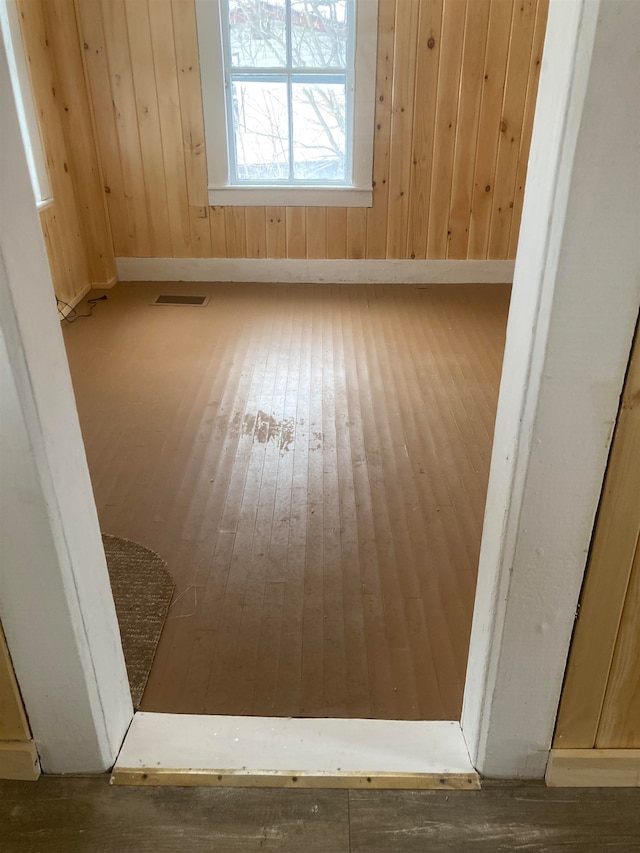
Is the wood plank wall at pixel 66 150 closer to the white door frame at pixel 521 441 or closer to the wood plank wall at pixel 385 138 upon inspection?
the wood plank wall at pixel 385 138

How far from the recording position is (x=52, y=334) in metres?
1.01

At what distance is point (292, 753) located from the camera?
1.35 meters

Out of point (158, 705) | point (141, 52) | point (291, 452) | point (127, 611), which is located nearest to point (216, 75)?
point (141, 52)

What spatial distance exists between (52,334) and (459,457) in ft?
6.15

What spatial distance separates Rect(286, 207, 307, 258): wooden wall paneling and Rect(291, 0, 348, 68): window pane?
2.76 feet

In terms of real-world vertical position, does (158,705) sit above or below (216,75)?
below

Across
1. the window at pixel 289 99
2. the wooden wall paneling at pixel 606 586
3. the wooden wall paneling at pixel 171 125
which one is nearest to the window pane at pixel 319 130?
the window at pixel 289 99

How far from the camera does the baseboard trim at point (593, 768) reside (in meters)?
1.26

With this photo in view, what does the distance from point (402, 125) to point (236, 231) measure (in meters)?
1.23

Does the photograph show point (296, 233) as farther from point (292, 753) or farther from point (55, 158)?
point (292, 753)

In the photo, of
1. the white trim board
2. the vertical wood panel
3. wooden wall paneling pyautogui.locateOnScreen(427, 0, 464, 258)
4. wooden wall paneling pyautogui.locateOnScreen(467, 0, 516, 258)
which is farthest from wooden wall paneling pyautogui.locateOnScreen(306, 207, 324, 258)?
the white trim board

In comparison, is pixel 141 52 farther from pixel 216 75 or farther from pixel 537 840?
pixel 537 840

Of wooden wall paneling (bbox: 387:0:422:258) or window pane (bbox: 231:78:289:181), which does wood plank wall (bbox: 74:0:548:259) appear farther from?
window pane (bbox: 231:78:289:181)

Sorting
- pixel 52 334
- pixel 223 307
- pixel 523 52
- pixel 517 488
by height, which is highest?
pixel 523 52
